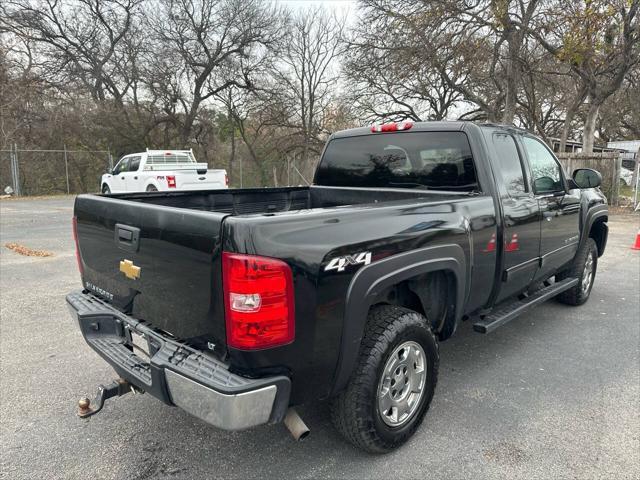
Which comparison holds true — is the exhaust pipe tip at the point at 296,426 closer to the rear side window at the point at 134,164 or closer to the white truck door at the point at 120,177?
the rear side window at the point at 134,164

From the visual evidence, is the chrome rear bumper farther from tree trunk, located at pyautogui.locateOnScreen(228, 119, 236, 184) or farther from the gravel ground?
tree trunk, located at pyautogui.locateOnScreen(228, 119, 236, 184)

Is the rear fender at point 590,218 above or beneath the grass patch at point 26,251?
above

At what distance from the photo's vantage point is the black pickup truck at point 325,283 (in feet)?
6.41

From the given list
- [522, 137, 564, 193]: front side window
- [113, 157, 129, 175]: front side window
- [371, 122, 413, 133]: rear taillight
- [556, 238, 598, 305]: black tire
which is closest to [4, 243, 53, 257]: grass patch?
[371, 122, 413, 133]: rear taillight

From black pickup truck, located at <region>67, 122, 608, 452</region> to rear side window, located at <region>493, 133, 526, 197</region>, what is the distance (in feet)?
0.06

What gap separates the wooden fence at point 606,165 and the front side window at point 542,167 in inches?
539

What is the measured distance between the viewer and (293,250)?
198cm

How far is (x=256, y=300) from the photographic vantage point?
75.2 inches

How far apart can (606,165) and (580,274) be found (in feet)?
45.3

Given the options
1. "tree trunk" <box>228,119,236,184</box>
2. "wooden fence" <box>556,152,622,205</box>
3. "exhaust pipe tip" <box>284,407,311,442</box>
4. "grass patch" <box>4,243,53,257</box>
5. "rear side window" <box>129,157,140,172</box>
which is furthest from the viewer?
"tree trunk" <box>228,119,236,184</box>

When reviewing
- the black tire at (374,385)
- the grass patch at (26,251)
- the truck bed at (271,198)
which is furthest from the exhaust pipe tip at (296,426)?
the grass patch at (26,251)

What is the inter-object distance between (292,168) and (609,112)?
76.1 feet

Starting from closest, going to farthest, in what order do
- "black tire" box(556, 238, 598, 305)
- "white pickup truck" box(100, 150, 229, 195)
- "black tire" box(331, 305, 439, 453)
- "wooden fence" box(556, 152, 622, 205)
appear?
"black tire" box(331, 305, 439, 453), "black tire" box(556, 238, 598, 305), "white pickup truck" box(100, 150, 229, 195), "wooden fence" box(556, 152, 622, 205)

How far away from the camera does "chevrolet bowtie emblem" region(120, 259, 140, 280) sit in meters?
2.46
